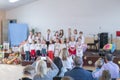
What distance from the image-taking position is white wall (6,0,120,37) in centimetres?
1271

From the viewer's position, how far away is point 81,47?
1023 cm

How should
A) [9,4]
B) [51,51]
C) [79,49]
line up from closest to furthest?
[79,49]
[51,51]
[9,4]

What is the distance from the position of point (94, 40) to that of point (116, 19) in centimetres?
147

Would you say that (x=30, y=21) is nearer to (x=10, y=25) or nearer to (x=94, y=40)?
(x=10, y=25)

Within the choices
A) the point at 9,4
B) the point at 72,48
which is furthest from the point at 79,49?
the point at 9,4

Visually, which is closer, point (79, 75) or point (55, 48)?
point (79, 75)

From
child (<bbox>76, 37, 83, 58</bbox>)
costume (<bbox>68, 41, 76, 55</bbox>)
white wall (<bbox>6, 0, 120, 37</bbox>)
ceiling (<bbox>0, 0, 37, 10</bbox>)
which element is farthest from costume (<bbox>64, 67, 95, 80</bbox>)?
ceiling (<bbox>0, 0, 37, 10</bbox>)

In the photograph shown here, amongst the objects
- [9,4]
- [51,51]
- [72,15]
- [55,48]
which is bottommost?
[51,51]

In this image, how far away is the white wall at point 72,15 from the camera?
41.7 feet

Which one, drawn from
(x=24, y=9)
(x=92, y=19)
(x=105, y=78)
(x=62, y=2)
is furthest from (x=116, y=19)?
(x=105, y=78)

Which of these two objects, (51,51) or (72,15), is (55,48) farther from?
(72,15)

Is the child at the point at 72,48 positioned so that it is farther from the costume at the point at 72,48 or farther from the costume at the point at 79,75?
the costume at the point at 79,75

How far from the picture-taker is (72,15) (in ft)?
44.0

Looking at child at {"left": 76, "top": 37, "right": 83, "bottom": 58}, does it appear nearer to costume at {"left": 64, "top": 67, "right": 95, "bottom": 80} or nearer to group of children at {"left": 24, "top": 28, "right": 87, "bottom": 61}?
group of children at {"left": 24, "top": 28, "right": 87, "bottom": 61}
